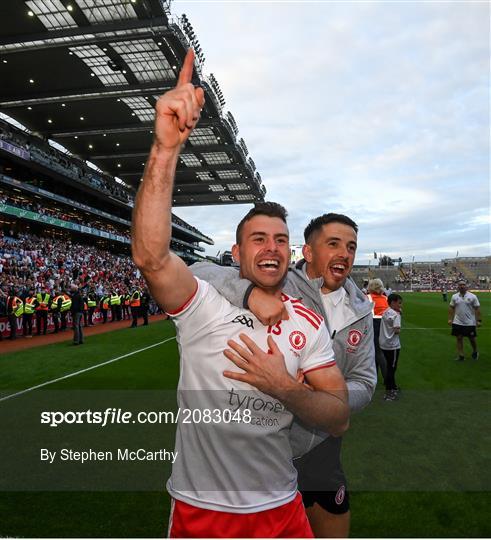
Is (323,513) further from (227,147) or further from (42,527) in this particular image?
(227,147)

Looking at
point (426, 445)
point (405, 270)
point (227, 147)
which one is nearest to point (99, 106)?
point (227, 147)

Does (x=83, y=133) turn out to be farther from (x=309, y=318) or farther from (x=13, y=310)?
(x=309, y=318)

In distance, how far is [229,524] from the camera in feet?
5.31

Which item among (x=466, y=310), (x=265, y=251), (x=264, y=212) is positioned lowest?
(x=466, y=310)

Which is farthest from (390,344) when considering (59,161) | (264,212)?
(59,161)

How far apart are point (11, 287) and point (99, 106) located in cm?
2265

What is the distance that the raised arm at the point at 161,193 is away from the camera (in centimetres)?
151

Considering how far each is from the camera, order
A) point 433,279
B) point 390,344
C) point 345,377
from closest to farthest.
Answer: point 345,377
point 390,344
point 433,279

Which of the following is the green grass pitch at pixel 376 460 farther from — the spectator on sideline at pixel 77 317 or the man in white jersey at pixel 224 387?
the spectator on sideline at pixel 77 317

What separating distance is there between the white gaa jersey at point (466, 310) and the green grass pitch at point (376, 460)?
101 centimetres

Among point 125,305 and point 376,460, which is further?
point 125,305

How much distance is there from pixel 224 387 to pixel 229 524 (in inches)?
20.8

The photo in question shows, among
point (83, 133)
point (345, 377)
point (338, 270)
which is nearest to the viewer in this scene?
point (345, 377)

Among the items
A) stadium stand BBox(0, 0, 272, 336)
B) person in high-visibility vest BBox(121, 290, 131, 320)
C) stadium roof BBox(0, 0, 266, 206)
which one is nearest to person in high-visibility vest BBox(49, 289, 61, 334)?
stadium stand BBox(0, 0, 272, 336)
